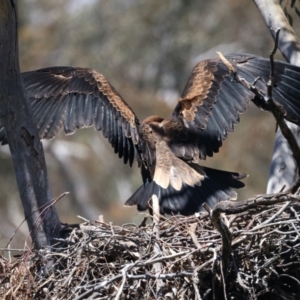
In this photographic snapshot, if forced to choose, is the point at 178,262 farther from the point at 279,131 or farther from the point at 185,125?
the point at 279,131

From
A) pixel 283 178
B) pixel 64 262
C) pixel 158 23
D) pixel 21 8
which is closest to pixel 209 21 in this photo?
pixel 158 23

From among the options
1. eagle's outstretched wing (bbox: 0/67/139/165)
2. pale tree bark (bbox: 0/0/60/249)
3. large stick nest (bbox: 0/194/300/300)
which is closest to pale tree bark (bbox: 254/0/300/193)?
eagle's outstretched wing (bbox: 0/67/139/165)

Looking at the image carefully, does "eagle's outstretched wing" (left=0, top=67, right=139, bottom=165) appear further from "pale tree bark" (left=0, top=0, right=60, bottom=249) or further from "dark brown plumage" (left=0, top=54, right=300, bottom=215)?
"pale tree bark" (left=0, top=0, right=60, bottom=249)

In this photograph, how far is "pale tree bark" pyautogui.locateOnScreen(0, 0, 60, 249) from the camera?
5.29 metres

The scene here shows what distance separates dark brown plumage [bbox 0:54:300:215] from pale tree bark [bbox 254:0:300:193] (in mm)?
412

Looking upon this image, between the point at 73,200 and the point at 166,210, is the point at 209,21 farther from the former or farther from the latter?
the point at 166,210

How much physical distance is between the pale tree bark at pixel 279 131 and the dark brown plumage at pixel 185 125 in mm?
412

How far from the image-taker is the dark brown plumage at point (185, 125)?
648 cm

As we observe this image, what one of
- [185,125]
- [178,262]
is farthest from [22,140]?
[185,125]

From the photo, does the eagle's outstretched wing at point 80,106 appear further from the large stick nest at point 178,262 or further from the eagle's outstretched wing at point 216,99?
the large stick nest at point 178,262

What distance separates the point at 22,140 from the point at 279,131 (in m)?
2.42

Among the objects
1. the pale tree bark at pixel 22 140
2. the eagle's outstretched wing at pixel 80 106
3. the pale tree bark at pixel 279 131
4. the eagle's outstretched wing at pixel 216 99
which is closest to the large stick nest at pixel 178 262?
the pale tree bark at pixel 22 140

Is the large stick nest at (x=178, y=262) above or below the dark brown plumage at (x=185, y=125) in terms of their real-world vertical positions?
below

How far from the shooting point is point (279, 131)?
699 centimetres
